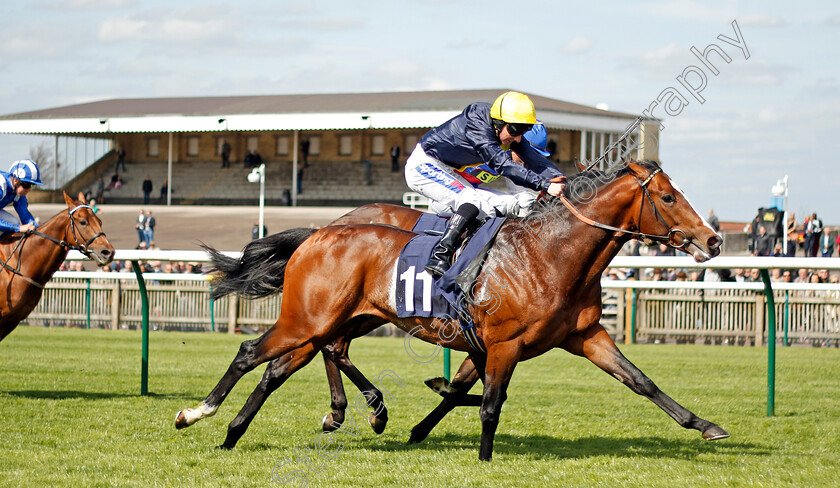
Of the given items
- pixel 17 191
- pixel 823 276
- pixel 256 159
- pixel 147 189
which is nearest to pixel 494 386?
pixel 17 191

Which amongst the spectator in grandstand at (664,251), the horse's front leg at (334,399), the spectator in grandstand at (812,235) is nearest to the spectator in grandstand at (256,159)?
the spectator in grandstand at (664,251)

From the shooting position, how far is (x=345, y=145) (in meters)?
41.8

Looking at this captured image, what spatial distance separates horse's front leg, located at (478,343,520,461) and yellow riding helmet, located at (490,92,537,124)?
126 cm

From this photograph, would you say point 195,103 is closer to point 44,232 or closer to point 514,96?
point 44,232

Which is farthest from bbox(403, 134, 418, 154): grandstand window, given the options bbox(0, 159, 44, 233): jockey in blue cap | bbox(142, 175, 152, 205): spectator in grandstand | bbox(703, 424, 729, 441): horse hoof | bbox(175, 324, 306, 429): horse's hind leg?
bbox(703, 424, 729, 441): horse hoof

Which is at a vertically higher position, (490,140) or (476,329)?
(490,140)

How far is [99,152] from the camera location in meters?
45.9

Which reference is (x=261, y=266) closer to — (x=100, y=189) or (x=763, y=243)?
(x=763, y=243)

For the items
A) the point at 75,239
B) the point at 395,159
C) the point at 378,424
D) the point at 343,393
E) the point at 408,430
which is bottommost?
the point at 408,430

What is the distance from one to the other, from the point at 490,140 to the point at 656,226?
3.37ft

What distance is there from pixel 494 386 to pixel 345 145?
37.3m

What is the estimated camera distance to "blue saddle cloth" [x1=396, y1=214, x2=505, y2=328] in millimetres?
5121

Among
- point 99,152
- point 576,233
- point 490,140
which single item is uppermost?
point 99,152

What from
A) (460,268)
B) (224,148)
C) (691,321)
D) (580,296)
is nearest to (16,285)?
(460,268)
